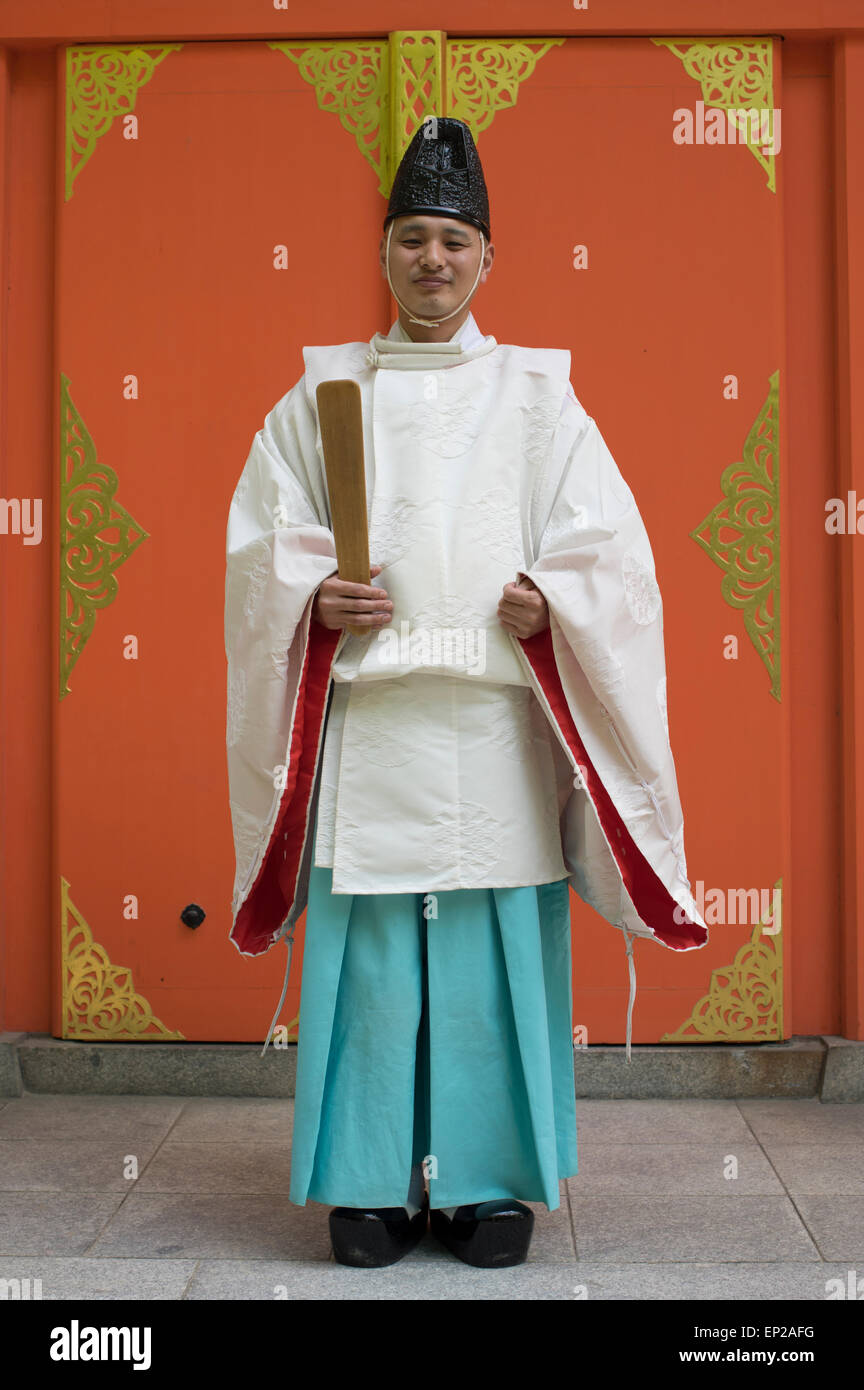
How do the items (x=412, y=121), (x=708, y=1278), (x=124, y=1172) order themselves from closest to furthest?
(x=708, y=1278) < (x=124, y=1172) < (x=412, y=121)

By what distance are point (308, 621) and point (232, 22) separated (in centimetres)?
203

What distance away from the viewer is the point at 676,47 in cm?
376

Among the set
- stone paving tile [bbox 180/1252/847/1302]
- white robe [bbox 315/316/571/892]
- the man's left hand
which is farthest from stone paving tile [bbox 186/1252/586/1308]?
the man's left hand

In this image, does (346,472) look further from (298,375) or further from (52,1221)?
(52,1221)

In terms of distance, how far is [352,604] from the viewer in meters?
2.53

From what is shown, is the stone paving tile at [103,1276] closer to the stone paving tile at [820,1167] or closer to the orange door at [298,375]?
the orange door at [298,375]

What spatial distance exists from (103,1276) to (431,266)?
6.44 feet

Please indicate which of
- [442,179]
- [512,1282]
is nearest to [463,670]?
[442,179]

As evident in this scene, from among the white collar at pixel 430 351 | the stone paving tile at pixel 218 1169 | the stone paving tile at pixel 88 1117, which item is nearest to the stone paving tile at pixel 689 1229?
the stone paving tile at pixel 218 1169

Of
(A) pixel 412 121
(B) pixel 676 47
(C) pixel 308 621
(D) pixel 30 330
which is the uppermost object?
(B) pixel 676 47

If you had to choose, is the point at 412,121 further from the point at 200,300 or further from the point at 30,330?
the point at 30,330

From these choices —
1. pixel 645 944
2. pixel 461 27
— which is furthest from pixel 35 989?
pixel 461 27

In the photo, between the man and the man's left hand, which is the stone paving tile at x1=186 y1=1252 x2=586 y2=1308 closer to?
the man

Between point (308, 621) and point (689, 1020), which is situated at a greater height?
point (308, 621)
